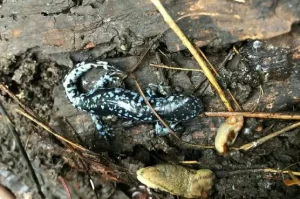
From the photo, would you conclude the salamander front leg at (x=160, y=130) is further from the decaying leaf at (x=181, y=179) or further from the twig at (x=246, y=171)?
the twig at (x=246, y=171)

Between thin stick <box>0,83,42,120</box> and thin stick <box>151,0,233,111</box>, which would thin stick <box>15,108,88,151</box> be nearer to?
thin stick <box>0,83,42,120</box>

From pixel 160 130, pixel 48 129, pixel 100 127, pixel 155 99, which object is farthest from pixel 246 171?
pixel 48 129

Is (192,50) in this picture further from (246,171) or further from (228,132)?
(246,171)

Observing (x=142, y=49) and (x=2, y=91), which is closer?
(x=142, y=49)

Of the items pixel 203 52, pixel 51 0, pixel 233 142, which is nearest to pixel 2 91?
pixel 51 0

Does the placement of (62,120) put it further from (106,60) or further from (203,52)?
(203,52)

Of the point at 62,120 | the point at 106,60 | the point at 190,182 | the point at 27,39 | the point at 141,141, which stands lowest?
the point at 190,182

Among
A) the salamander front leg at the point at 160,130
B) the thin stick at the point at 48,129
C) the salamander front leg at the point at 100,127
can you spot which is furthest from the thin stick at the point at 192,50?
the thin stick at the point at 48,129
